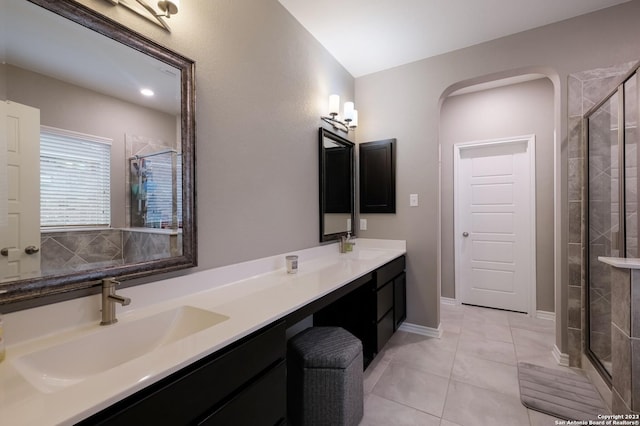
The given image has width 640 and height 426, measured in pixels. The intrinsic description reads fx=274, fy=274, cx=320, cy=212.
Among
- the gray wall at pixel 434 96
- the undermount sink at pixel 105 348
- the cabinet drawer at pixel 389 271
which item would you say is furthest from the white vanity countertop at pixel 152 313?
the gray wall at pixel 434 96

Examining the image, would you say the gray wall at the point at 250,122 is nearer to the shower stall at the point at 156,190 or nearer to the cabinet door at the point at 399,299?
the shower stall at the point at 156,190

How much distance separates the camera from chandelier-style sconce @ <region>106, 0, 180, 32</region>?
1.16 m

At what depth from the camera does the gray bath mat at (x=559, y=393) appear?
1696 mm

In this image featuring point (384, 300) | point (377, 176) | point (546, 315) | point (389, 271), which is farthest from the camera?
point (546, 315)

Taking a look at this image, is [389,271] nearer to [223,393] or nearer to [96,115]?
[223,393]

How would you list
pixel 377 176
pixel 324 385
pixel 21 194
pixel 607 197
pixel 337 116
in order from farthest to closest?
pixel 377 176, pixel 337 116, pixel 607 197, pixel 324 385, pixel 21 194

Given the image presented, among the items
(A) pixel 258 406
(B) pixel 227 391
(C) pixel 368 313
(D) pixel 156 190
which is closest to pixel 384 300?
(C) pixel 368 313

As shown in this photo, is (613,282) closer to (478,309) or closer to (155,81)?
(478,309)

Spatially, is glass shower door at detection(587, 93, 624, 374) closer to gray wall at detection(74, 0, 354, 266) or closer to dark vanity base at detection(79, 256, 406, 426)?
dark vanity base at detection(79, 256, 406, 426)

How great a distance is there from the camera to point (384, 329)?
233 centimetres

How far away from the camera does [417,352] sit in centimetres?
244

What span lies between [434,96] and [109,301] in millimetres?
2954

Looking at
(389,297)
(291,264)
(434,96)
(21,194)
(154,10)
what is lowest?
(389,297)

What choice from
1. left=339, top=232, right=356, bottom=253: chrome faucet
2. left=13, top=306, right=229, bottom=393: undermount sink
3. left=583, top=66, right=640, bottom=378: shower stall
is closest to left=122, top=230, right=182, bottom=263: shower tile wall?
left=13, top=306, right=229, bottom=393: undermount sink
